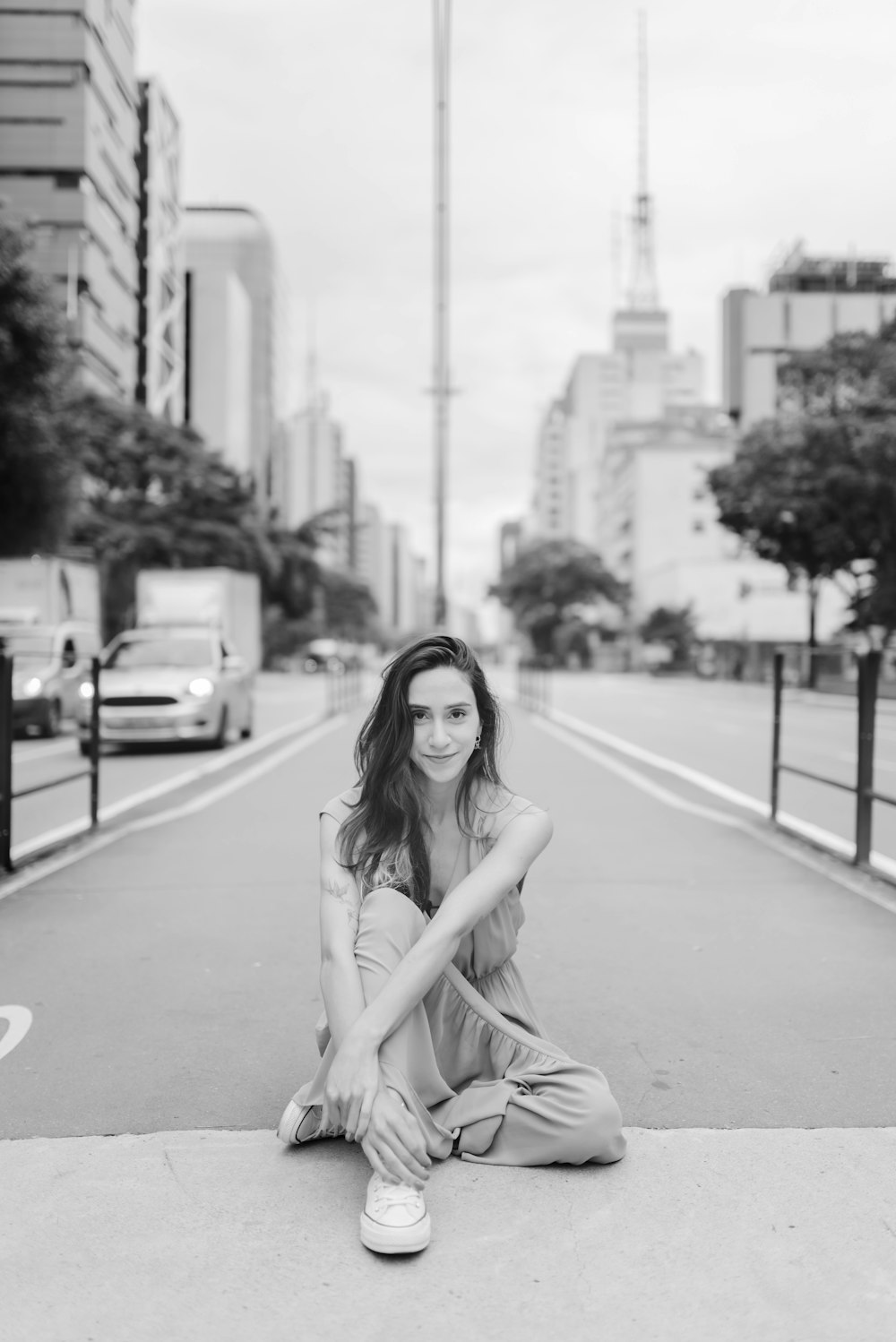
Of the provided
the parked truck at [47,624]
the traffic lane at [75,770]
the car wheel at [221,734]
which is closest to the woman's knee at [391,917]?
the traffic lane at [75,770]

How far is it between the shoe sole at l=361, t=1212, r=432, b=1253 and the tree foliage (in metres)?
29.8

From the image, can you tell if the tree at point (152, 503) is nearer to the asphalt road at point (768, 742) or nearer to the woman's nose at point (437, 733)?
the asphalt road at point (768, 742)

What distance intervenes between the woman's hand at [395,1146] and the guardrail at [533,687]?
963 inches

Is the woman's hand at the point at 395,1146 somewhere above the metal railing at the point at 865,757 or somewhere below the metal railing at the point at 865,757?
below

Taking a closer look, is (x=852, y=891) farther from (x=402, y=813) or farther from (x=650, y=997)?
(x=402, y=813)

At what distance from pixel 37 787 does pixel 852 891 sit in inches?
194

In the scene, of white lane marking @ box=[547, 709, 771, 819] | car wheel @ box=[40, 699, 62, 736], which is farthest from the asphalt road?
car wheel @ box=[40, 699, 62, 736]

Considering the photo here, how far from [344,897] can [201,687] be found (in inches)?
503

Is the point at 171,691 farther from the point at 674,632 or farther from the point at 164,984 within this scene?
the point at 674,632

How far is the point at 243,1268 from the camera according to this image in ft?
8.87

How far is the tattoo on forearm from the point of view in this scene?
333 centimetres

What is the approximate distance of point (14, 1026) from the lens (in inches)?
177

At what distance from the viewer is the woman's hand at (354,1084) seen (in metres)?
2.88

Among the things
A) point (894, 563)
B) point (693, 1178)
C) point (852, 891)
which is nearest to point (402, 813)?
point (693, 1178)
